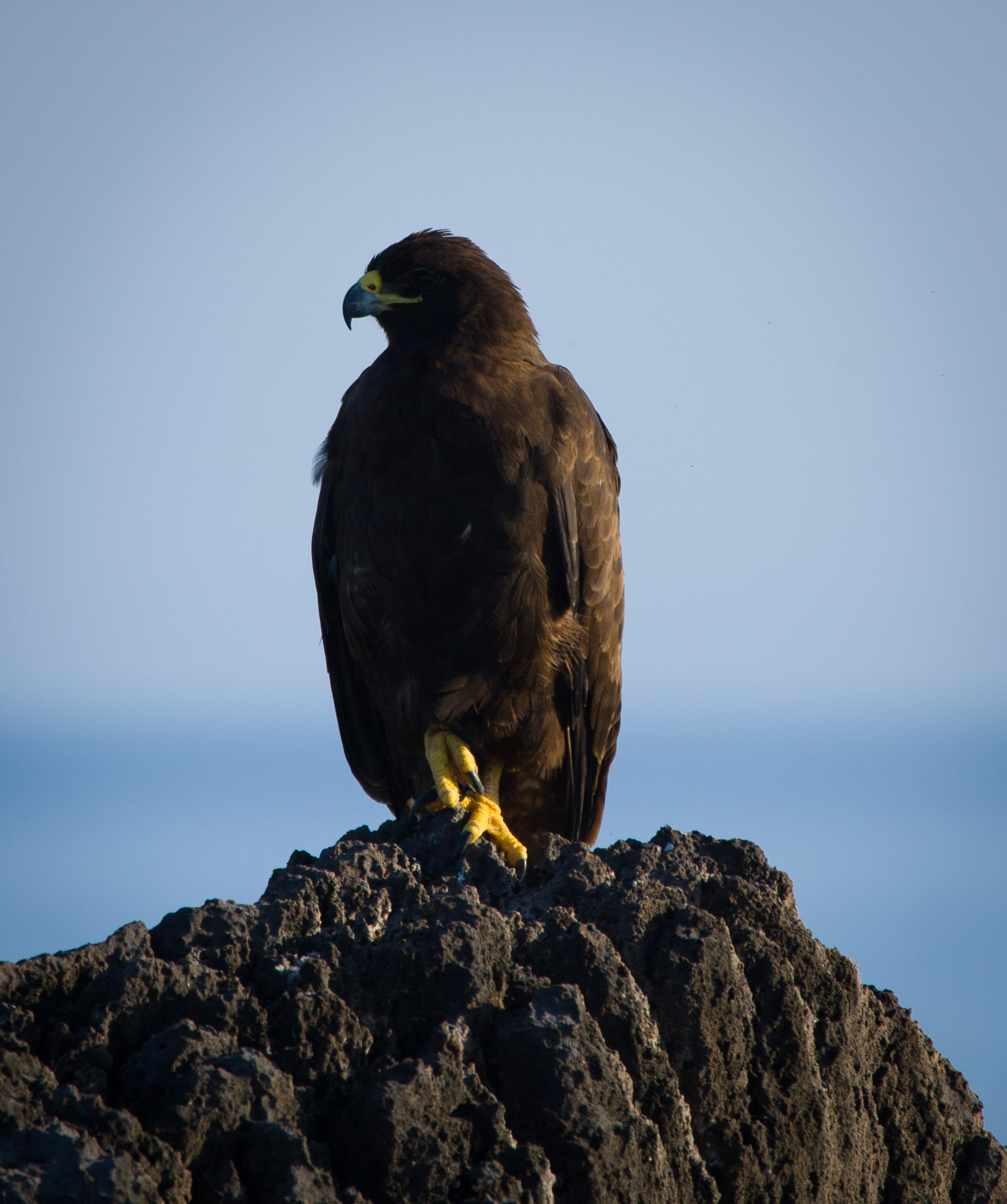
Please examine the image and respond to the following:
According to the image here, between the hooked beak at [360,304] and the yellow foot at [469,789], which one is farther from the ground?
the hooked beak at [360,304]

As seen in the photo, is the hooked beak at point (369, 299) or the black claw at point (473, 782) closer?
the black claw at point (473, 782)

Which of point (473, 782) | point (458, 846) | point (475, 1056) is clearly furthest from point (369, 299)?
point (475, 1056)

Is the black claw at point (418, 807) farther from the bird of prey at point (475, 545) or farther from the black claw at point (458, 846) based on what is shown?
the black claw at point (458, 846)

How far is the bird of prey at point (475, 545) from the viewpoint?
17.7ft

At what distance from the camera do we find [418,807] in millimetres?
5207

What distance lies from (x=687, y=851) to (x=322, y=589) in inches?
111

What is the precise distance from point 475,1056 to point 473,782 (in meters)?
2.73

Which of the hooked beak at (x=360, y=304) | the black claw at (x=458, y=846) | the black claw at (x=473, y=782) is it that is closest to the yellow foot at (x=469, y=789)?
the black claw at (x=473, y=782)

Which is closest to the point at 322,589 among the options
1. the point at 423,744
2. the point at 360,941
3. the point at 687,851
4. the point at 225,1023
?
the point at 423,744

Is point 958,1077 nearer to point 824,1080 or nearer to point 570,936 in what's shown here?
point 824,1080

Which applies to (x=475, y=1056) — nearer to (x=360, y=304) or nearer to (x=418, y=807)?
(x=418, y=807)

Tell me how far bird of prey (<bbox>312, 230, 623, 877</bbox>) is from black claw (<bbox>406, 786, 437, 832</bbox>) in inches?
0.9

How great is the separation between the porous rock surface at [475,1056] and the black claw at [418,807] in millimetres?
780

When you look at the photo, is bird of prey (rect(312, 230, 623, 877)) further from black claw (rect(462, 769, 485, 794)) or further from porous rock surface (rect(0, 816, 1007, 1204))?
porous rock surface (rect(0, 816, 1007, 1204))
